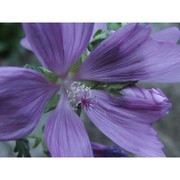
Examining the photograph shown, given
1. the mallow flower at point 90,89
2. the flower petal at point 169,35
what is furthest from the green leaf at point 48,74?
the flower petal at point 169,35

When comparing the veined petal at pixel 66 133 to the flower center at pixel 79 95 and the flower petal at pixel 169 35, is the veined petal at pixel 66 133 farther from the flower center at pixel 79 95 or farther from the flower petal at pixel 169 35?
the flower petal at pixel 169 35

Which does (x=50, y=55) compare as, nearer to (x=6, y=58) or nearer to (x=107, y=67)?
(x=107, y=67)

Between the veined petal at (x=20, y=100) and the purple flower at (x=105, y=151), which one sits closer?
the veined petal at (x=20, y=100)

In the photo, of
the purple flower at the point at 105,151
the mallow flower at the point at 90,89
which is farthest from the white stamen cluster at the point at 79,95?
the purple flower at the point at 105,151

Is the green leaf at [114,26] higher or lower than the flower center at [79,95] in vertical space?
higher

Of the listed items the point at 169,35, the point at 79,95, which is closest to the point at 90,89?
the point at 79,95

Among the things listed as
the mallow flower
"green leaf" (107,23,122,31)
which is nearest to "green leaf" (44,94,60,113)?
the mallow flower

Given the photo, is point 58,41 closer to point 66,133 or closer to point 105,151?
point 66,133

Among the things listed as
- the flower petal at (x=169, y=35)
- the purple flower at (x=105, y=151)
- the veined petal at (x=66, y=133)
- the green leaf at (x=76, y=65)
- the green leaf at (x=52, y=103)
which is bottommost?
the purple flower at (x=105, y=151)
